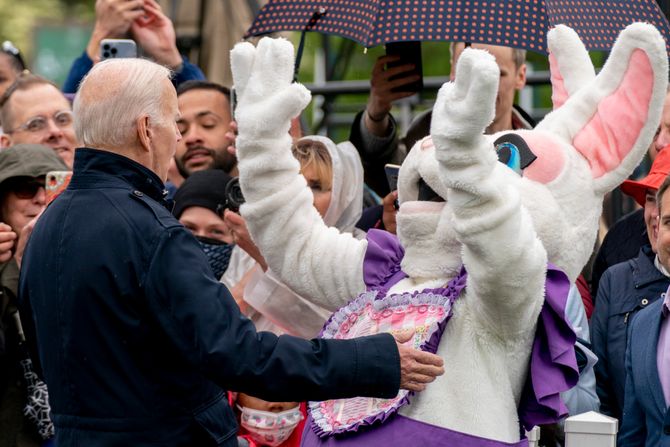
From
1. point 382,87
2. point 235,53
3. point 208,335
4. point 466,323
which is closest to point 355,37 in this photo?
point 382,87

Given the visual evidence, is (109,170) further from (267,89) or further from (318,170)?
(318,170)

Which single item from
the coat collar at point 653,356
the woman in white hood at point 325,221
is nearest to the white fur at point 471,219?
the coat collar at point 653,356

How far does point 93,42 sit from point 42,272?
129 inches

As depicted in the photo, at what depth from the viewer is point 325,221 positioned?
17.0 ft

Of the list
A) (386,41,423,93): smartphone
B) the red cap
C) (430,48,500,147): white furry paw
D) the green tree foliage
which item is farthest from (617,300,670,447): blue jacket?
the green tree foliage

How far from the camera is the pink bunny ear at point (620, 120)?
3.79 metres

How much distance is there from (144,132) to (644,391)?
1842mm

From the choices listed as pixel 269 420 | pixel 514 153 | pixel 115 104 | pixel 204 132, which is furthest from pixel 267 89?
pixel 204 132

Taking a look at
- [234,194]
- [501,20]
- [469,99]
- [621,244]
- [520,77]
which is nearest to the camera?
[469,99]

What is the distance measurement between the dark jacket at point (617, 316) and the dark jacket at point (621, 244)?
0.29m

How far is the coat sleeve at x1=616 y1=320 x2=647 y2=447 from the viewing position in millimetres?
4332

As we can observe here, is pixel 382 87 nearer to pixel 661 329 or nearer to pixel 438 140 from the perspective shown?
pixel 661 329

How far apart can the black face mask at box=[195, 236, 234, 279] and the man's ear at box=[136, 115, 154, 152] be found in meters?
1.93

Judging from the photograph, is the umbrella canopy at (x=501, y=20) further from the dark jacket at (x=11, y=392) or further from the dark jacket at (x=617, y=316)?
the dark jacket at (x=11, y=392)
